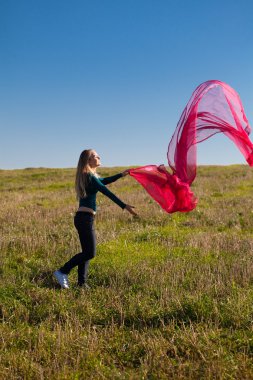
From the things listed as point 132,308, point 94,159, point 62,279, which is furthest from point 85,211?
point 132,308

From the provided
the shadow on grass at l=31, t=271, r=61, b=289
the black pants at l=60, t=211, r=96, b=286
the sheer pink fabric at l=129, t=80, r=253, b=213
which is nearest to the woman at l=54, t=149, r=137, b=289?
the black pants at l=60, t=211, r=96, b=286

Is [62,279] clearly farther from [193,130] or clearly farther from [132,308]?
[193,130]

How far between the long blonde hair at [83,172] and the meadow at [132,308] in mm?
1427

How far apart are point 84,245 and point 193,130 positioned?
2.55m

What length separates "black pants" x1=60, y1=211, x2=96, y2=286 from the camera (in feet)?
20.7

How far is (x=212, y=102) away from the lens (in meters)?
6.76

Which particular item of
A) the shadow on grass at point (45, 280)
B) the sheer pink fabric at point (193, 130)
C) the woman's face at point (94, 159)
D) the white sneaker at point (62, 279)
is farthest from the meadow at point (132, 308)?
the woman's face at point (94, 159)

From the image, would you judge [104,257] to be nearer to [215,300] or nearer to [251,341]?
[215,300]

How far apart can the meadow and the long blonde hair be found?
4.68 feet

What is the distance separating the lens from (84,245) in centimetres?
638

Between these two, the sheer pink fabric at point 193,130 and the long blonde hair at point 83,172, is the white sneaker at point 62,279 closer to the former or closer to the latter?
the long blonde hair at point 83,172

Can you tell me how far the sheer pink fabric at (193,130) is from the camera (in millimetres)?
6656

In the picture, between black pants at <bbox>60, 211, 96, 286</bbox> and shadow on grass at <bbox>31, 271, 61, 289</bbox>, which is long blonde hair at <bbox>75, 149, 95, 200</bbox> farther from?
shadow on grass at <bbox>31, 271, 61, 289</bbox>

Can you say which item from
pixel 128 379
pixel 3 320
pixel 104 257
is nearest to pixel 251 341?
pixel 128 379
